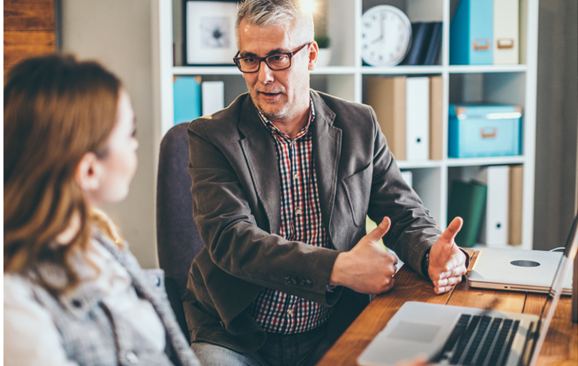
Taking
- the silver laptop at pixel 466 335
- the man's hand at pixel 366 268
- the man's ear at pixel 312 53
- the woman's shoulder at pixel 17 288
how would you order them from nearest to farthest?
1. the woman's shoulder at pixel 17 288
2. the silver laptop at pixel 466 335
3. the man's hand at pixel 366 268
4. the man's ear at pixel 312 53

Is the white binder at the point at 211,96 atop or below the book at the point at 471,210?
atop

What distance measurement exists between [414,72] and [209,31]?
2.94ft

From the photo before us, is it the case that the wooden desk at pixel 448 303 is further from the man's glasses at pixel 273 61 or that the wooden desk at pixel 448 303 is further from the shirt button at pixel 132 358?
the man's glasses at pixel 273 61

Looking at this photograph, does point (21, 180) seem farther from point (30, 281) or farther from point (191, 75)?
point (191, 75)

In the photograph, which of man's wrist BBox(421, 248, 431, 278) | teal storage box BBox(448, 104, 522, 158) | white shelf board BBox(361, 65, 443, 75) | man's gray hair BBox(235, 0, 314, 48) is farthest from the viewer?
teal storage box BBox(448, 104, 522, 158)

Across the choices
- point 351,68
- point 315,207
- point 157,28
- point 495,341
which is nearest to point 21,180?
point 495,341

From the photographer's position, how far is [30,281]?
1.78 ft

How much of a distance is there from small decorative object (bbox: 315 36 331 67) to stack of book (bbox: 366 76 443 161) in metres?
0.27

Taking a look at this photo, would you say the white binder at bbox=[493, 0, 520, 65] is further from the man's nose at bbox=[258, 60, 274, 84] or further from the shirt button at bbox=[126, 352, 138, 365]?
the shirt button at bbox=[126, 352, 138, 365]

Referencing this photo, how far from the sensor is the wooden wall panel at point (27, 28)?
2086 mm

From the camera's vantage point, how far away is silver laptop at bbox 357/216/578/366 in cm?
76

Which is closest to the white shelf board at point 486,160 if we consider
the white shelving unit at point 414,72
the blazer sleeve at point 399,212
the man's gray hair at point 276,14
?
the white shelving unit at point 414,72

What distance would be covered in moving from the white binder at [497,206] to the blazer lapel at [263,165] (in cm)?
139

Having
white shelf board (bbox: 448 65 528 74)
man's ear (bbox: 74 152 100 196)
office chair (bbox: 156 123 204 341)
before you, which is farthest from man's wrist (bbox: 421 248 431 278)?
white shelf board (bbox: 448 65 528 74)
